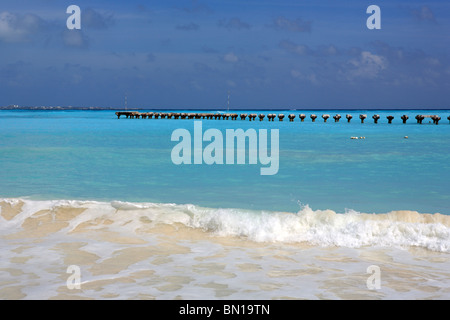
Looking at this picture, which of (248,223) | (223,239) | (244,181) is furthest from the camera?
(244,181)

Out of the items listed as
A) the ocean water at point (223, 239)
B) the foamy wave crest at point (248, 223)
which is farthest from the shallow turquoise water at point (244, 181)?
the foamy wave crest at point (248, 223)

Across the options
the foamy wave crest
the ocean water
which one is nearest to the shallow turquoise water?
the ocean water

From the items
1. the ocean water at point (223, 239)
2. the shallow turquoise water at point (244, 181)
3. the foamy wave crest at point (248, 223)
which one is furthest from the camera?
the shallow turquoise water at point (244, 181)

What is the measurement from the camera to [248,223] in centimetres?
788

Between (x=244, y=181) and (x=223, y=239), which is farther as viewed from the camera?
(x=244, y=181)

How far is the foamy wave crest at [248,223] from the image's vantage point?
719cm

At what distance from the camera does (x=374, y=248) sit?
6844mm

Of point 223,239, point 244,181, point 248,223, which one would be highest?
point 244,181

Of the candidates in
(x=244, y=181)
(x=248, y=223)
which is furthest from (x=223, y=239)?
(x=244, y=181)

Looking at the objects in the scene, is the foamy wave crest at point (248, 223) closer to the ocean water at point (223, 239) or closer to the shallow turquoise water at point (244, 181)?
the ocean water at point (223, 239)

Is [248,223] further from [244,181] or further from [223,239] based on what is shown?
[244,181]

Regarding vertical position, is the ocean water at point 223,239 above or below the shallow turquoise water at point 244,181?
below

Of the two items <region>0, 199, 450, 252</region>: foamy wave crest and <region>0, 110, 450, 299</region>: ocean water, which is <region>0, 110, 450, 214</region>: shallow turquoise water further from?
<region>0, 199, 450, 252</region>: foamy wave crest
